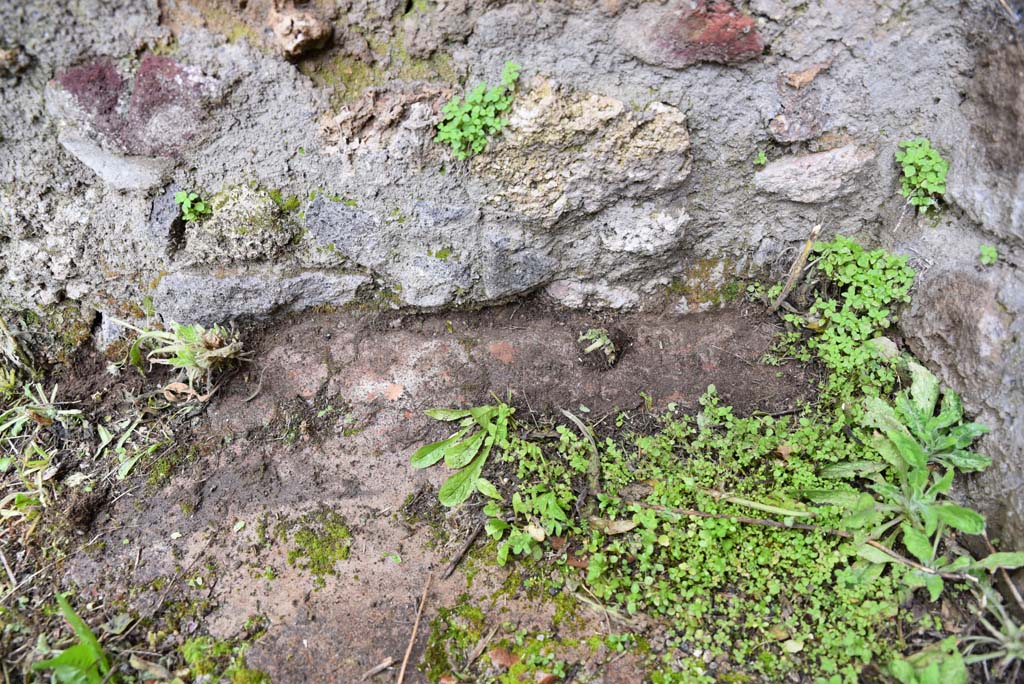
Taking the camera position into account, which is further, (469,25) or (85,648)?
(469,25)

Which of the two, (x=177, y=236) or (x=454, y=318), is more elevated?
(x=177, y=236)

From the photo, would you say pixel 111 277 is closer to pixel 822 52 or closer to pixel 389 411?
pixel 389 411

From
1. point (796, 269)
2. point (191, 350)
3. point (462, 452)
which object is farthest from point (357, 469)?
point (796, 269)

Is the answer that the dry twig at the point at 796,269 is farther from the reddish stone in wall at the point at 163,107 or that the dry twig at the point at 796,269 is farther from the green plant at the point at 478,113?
the reddish stone in wall at the point at 163,107

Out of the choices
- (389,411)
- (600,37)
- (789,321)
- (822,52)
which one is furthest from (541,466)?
(822,52)

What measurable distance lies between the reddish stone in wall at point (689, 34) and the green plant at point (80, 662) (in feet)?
7.89

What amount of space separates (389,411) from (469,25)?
134 centimetres

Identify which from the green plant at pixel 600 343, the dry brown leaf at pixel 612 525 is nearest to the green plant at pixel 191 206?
the green plant at pixel 600 343

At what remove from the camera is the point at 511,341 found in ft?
8.39

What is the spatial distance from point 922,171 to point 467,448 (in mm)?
1849

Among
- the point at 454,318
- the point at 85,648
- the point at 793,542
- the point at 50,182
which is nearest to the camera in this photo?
the point at 85,648

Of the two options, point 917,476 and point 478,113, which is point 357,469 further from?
point 917,476

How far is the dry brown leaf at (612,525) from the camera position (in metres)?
2.11

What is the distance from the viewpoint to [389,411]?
94.8 inches
